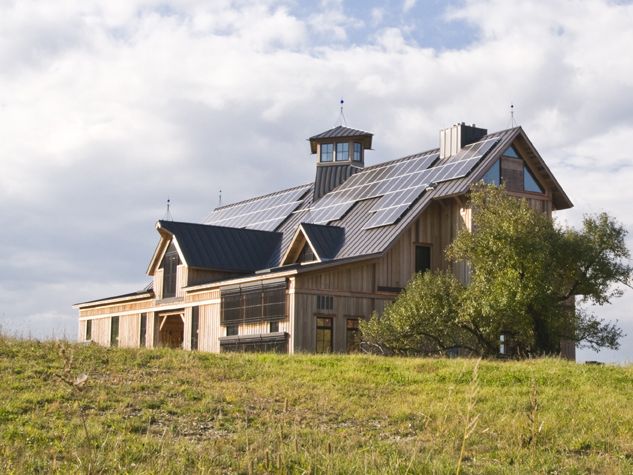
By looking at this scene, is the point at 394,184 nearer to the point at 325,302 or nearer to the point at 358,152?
the point at 325,302

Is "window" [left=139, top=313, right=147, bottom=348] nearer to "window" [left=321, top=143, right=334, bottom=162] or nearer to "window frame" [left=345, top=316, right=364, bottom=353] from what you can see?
"window" [left=321, top=143, right=334, bottom=162]

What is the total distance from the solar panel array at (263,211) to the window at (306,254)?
21.8ft

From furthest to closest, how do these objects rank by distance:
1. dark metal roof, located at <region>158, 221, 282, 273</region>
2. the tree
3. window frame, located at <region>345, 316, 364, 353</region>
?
dark metal roof, located at <region>158, 221, 282, 273</region> → window frame, located at <region>345, 316, 364, 353</region> → the tree

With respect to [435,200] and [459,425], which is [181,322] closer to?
[435,200]

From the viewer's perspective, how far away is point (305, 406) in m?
16.9

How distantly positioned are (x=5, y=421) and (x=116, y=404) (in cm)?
209

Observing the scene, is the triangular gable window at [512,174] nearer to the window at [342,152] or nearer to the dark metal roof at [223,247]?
the dark metal roof at [223,247]

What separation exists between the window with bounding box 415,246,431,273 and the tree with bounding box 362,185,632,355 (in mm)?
4384

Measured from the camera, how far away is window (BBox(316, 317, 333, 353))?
33.9 meters

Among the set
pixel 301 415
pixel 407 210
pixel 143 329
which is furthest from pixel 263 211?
pixel 301 415

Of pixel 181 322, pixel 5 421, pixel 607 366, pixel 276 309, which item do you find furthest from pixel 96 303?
pixel 5 421

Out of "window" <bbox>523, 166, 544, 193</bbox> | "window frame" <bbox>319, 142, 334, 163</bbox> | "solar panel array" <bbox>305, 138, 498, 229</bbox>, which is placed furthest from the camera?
"window frame" <bbox>319, 142, 334, 163</bbox>

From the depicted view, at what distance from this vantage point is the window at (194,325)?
39.5 metres

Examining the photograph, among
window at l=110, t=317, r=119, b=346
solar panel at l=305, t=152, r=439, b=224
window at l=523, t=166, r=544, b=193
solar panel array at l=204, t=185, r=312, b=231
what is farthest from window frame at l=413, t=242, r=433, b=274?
window at l=110, t=317, r=119, b=346
